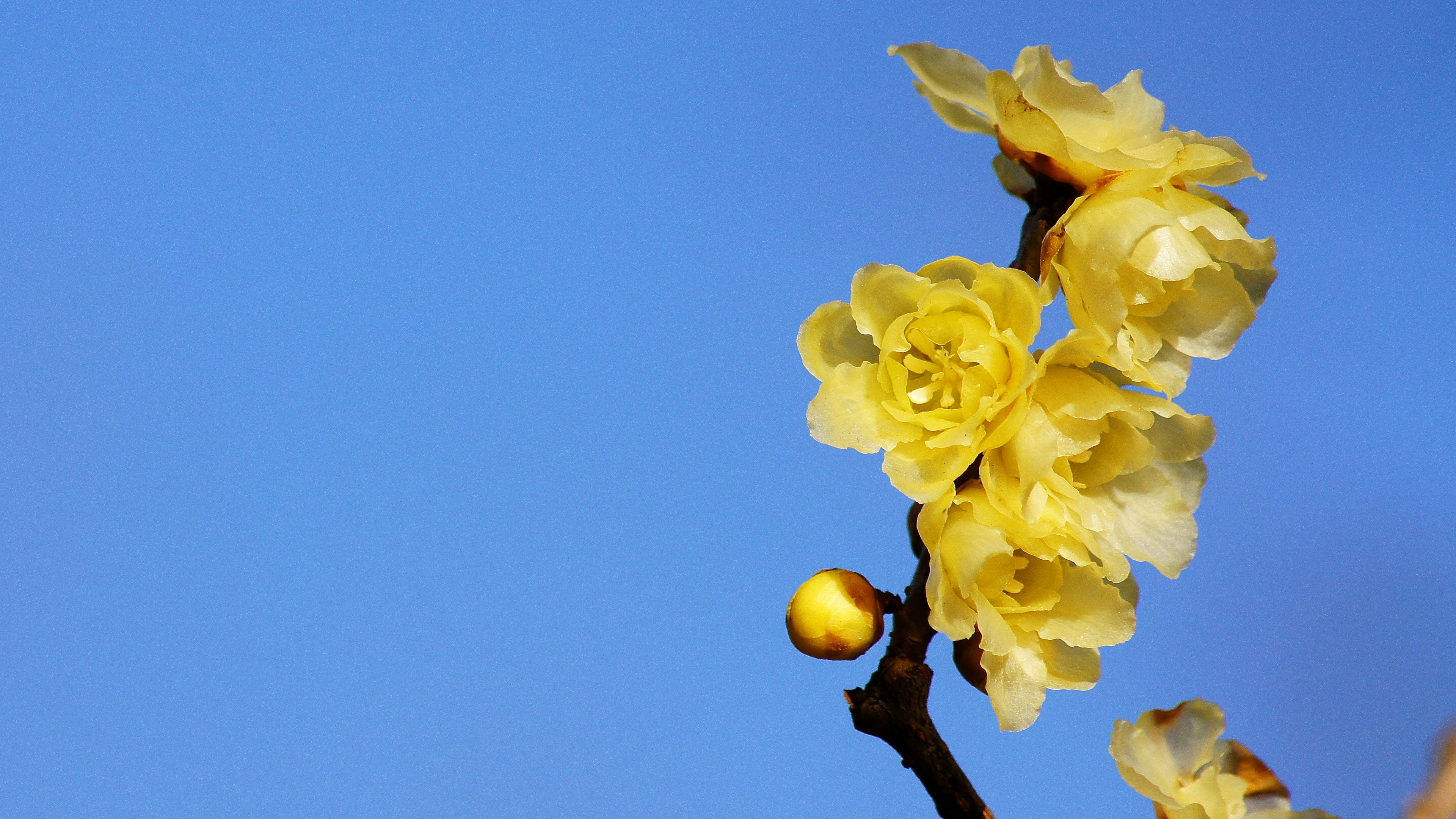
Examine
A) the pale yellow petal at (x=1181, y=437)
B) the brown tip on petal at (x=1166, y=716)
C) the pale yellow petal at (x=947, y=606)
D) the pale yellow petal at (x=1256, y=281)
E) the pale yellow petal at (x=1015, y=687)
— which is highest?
the pale yellow petal at (x=1256, y=281)

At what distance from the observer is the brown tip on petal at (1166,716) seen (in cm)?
61

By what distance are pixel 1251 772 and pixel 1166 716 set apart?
0.17ft

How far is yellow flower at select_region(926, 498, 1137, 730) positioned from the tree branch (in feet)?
0.16

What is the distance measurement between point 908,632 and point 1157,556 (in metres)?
0.13

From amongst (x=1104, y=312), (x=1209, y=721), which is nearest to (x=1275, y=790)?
(x=1209, y=721)

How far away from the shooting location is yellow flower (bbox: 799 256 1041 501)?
541 mm

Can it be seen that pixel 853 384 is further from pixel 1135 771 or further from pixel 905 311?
pixel 1135 771

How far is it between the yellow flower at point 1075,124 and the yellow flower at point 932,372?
0.26 ft

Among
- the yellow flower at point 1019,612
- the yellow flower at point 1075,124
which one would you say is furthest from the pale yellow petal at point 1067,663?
the yellow flower at point 1075,124

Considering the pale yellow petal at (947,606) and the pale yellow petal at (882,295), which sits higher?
the pale yellow petal at (882,295)

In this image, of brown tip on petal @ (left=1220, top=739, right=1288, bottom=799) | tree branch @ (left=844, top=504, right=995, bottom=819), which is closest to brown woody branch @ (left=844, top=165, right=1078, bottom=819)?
tree branch @ (left=844, top=504, right=995, bottom=819)

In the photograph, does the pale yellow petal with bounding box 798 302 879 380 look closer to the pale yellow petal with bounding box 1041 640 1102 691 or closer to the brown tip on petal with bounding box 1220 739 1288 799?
the pale yellow petal with bounding box 1041 640 1102 691

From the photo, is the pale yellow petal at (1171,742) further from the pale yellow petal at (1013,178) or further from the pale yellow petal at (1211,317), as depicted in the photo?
the pale yellow petal at (1013,178)

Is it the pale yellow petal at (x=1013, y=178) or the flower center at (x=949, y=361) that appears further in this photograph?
the pale yellow petal at (x=1013, y=178)
